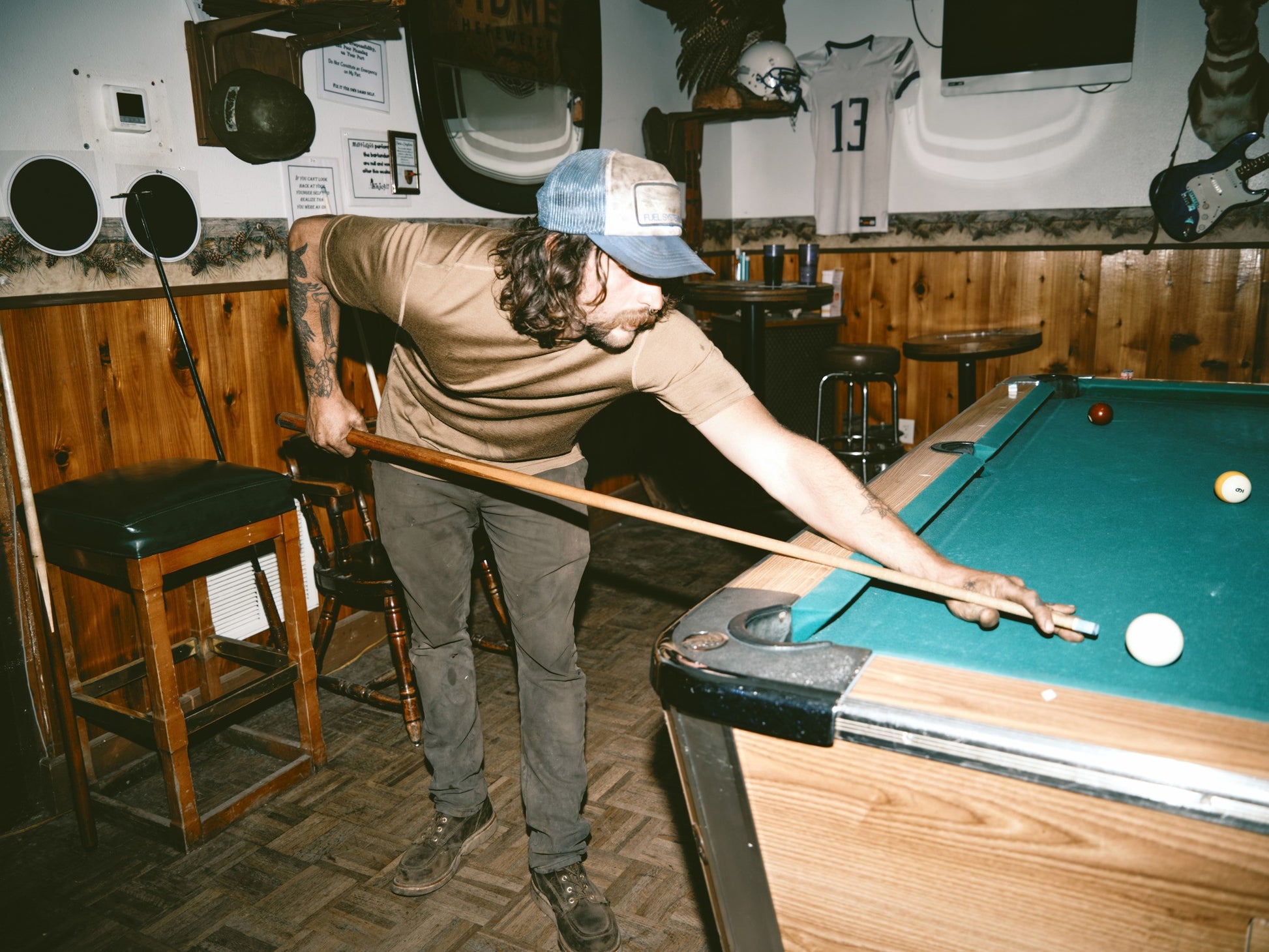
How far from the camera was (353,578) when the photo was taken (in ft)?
8.23

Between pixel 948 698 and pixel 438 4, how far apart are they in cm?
320

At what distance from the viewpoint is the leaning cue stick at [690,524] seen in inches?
47.4

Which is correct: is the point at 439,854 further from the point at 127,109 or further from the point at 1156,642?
the point at 127,109

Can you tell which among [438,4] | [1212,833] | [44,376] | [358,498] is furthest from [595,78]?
[1212,833]

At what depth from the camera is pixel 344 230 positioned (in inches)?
71.3

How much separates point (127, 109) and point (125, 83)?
6 centimetres

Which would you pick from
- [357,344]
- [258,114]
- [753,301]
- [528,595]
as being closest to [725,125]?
[753,301]

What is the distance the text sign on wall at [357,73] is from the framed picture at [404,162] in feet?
0.37

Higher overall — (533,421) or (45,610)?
(533,421)

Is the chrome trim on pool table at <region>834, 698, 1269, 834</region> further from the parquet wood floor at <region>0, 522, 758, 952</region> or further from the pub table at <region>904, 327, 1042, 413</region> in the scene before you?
the pub table at <region>904, 327, 1042, 413</region>

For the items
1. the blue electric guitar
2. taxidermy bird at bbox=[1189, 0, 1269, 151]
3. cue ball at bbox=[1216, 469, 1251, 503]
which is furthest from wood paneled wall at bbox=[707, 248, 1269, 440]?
cue ball at bbox=[1216, 469, 1251, 503]

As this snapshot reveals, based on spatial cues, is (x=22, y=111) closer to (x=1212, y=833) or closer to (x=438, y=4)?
(x=438, y=4)

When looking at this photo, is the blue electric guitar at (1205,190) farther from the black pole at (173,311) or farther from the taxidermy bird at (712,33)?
the black pole at (173,311)

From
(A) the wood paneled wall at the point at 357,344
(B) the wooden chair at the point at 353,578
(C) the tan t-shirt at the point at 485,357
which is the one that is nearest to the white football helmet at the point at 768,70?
(A) the wood paneled wall at the point at 357,344
